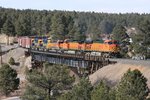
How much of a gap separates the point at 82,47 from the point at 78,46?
168cm

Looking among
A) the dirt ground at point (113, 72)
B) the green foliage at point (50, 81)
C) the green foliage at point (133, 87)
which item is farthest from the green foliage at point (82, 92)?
the dirt ground at point (113, 72)

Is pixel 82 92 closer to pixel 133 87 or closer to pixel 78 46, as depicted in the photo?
pixel 133 87

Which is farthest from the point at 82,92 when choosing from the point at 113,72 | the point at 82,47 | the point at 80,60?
the point at 82,47

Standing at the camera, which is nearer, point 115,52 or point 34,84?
point 34,84

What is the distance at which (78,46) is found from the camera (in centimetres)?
10500

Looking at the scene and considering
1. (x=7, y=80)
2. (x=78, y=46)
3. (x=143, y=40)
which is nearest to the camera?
(x=7, y=80)

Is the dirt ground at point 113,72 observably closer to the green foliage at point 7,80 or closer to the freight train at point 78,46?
the freight train at point 78,46

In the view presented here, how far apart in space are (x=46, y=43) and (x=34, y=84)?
60.5 metres

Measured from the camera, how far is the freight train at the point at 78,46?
95.1 m

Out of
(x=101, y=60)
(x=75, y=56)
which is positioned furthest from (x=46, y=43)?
(x=101, y=60)

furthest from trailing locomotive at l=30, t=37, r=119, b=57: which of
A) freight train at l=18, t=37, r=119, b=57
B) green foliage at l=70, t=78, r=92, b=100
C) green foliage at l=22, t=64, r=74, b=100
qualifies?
green foliage at l=70, t=78, r=92, b=100

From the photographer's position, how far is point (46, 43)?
124 m

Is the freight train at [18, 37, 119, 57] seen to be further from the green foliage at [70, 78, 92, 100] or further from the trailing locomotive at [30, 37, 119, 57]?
the green foliage at [70, 78, 92, 100]

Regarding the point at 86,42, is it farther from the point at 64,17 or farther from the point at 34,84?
the point at 64,17
